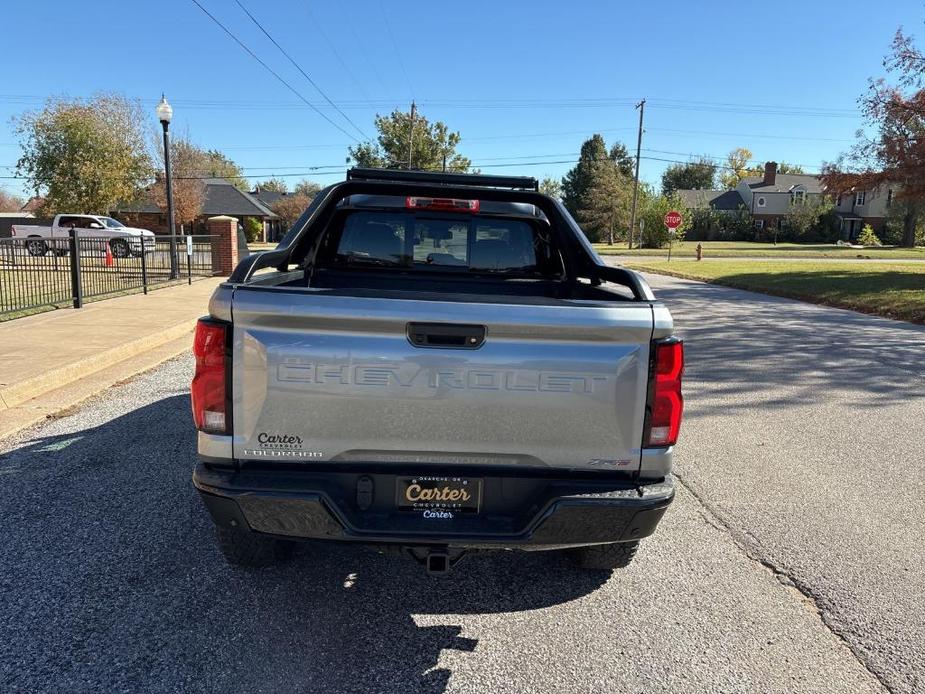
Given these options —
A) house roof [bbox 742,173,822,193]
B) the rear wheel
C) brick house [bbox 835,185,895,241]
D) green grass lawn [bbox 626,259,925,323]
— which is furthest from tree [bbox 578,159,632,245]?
the rear wheel

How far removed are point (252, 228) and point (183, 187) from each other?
5.94m

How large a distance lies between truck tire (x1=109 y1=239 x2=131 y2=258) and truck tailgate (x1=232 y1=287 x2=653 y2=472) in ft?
45.6

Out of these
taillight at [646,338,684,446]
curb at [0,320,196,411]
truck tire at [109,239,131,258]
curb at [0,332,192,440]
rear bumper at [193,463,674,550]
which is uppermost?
truck tire at [109,239,131,258]

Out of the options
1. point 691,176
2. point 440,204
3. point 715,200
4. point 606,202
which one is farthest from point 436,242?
point 691,176

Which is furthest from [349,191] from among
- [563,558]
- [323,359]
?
[563,558]

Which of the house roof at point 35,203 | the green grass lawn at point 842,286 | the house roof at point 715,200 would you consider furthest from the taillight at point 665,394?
the house roof at point 715,200

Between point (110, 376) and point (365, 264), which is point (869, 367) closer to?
point (365, 264)

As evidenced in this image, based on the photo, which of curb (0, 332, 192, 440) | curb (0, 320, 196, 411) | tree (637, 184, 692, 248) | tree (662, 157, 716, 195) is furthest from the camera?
tree (662, 157, 716, 195)

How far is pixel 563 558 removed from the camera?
362cm

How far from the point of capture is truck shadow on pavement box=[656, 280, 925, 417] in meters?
7.41

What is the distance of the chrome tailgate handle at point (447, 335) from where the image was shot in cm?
253

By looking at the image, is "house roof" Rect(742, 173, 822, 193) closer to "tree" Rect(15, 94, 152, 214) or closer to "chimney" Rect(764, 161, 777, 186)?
"chimney" Rect(764, 161, 777, 186)

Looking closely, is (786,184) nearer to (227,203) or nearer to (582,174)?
(582,174)

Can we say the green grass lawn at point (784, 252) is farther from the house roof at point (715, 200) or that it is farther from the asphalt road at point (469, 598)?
the asphalt road at point (469, 598)
